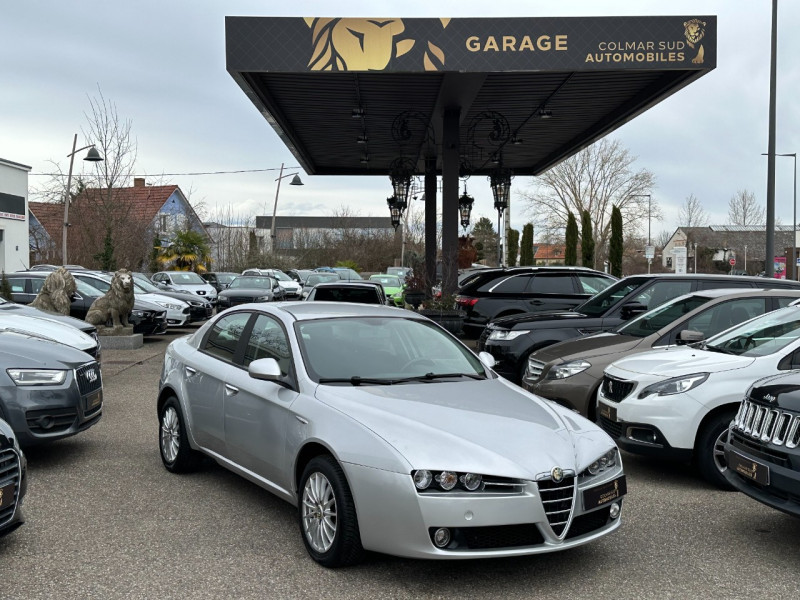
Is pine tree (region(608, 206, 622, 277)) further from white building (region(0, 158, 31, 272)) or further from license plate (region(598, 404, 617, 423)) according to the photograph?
license plate (region(598, 404, 617, 423))

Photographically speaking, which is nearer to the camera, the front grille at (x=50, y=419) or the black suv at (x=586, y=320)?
the front grille at (x=50, y=419)

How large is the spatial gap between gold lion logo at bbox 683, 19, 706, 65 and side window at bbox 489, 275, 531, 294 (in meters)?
5.04

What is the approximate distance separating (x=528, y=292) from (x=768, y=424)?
1089 cm

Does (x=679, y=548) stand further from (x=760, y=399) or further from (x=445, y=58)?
(x=445, y=58)

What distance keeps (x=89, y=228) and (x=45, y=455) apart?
29379 millimetres

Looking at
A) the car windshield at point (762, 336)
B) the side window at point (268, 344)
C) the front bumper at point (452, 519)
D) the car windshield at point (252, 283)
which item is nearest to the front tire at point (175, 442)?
the side window at point (268, 344)

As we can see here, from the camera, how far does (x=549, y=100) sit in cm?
1709

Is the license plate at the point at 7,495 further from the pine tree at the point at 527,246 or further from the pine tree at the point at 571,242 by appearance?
the pine tree at the point at 527,246

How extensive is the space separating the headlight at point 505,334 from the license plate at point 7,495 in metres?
7.33

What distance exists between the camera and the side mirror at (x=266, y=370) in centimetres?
512

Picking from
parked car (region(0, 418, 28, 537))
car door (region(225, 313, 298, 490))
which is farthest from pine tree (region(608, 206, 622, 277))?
parked car (region(0, 418, 28, 537))

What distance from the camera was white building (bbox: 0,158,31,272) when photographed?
36.3 m

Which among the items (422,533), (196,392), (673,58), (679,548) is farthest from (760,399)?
(673,58)

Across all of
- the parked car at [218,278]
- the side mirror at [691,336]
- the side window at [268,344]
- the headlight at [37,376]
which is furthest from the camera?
the parked car at [218,278]
